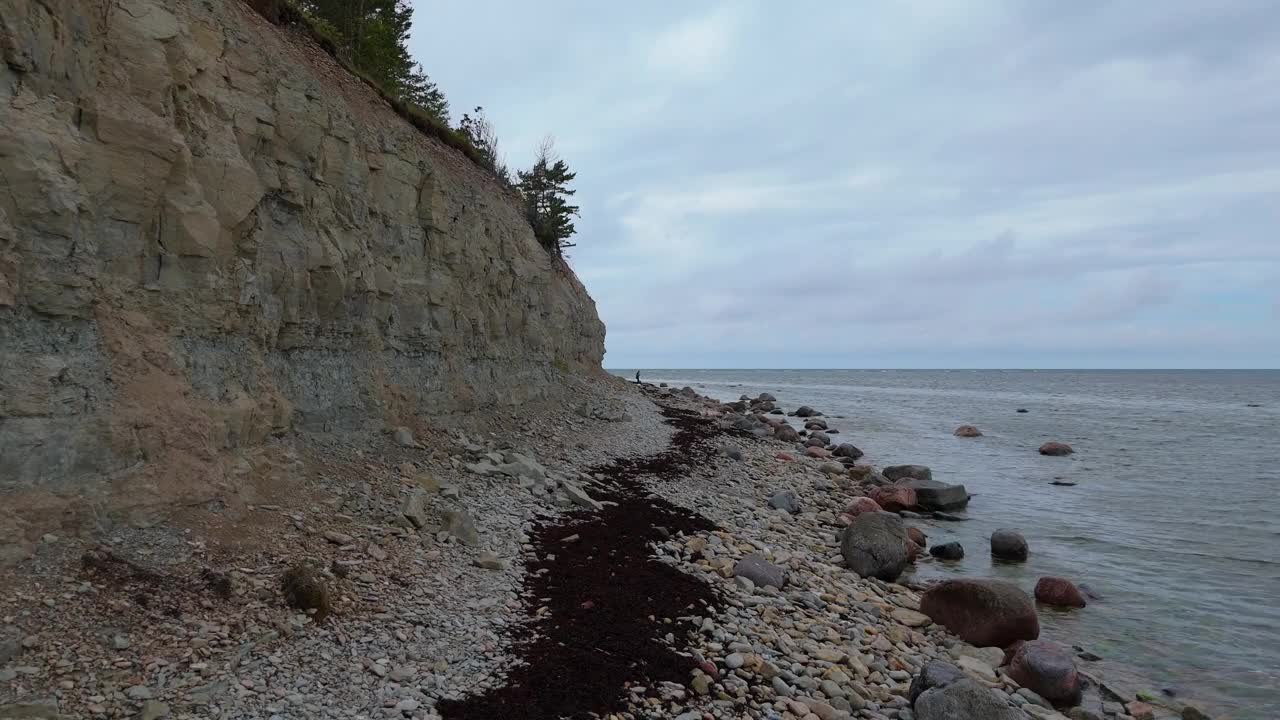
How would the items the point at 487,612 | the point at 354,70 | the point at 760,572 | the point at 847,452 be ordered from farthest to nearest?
the point at 847,452 < the point at 354,70 < the point at 760,572 < the point at 487,612

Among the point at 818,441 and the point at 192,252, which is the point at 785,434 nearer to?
the point at 818,441

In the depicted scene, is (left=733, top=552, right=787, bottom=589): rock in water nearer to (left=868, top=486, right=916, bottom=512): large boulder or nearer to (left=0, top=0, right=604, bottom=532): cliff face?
(left=0, top=0, right=604, bottom=532): cliff face

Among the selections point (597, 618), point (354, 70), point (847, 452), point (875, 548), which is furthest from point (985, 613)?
point (847, 452)

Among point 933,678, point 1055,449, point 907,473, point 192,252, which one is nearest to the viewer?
point 933,678

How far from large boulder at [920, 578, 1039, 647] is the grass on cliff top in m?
14.6

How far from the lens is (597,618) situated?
26.2 feet

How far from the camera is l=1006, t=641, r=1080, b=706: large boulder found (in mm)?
8547

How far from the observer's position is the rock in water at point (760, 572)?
10375mm

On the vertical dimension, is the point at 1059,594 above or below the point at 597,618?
below

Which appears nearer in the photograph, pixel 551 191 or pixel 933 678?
pixel 933 678

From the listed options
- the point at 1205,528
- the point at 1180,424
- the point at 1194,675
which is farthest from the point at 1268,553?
the point at 1180,424

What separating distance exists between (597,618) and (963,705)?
13.3ft

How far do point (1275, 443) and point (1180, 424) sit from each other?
36.0ft

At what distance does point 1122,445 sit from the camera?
115 ft
